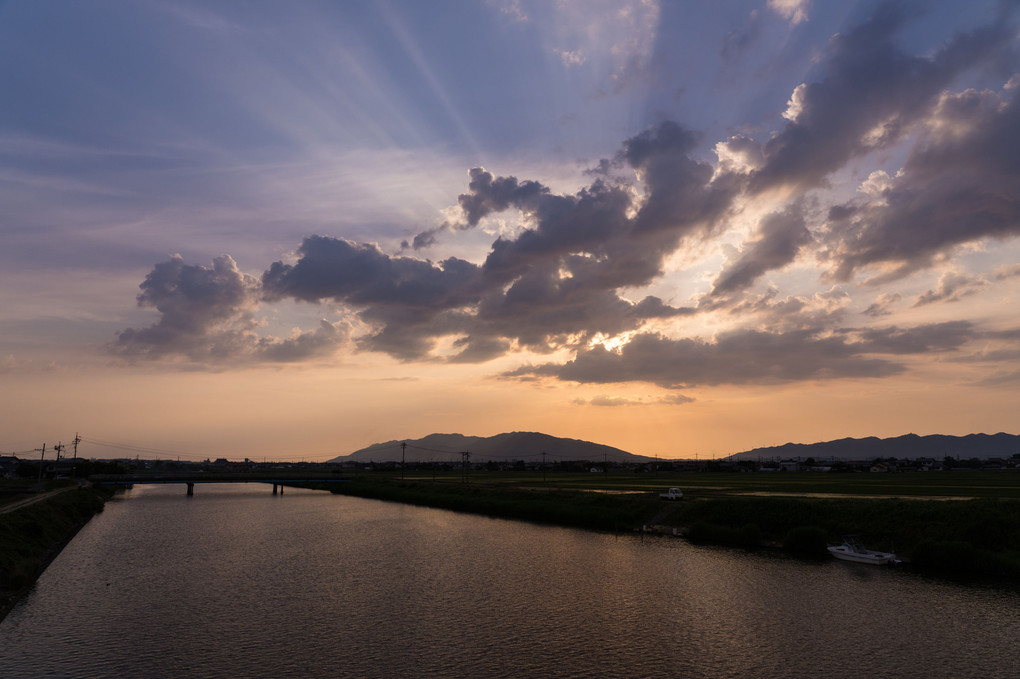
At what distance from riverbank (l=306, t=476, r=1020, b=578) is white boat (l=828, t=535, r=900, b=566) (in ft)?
5.91

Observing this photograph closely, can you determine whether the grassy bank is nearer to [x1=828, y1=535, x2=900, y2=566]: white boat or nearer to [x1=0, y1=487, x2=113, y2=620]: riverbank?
[x1=828, y1=535, x2=900, y2=566]: white boat

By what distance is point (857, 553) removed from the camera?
59094 millimetres

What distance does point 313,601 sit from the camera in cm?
4694

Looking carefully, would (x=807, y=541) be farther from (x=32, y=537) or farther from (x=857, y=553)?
(x=32, y=537)

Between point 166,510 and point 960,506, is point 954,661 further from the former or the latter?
point 166,510

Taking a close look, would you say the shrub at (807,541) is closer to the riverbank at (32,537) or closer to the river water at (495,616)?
the river water at (495,616)

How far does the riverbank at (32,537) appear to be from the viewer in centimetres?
4926

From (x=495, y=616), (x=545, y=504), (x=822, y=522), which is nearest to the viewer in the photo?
(x=495, y=616)

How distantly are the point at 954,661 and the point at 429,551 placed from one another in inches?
1979

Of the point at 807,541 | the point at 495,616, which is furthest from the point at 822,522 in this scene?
the point at 495,616

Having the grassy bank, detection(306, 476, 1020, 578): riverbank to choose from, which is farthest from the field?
detection(306, 476, 1020, 578): riverbank

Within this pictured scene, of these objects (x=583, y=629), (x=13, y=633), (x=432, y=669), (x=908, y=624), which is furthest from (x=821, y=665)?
(x=13, y=633)

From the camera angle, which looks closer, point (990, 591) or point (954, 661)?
point (954, 661)

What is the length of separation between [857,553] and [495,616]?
3904 cm
